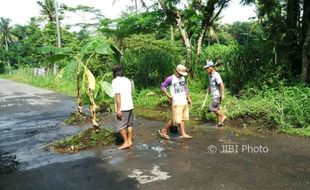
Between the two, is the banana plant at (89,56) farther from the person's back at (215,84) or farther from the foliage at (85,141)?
the person's back at (215,84)

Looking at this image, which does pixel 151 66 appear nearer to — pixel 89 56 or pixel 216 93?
pixel 216 93

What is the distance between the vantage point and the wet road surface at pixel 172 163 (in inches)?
238

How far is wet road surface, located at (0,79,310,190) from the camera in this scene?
6.04 m

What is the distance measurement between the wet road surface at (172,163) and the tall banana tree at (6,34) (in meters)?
72.4

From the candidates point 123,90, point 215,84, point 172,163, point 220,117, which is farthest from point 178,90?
point 172,163

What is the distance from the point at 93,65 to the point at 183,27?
7340mm

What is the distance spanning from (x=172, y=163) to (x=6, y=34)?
8049 cm

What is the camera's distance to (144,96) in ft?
54.3

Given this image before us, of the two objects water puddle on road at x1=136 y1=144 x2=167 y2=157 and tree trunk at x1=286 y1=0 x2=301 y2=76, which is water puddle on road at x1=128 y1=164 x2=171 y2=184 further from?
tree trunk at x1=286 y1=0 x2=301 y2=76

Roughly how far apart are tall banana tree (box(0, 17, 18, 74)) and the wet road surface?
72422 millimetres

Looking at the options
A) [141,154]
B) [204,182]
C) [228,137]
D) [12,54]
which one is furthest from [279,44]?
[12,54]

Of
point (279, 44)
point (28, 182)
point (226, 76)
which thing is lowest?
point (28, 182)

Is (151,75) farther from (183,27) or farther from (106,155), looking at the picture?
(106,155)

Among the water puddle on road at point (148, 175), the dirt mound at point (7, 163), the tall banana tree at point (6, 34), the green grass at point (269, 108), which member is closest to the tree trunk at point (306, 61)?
the green grass at point (269, 108)
